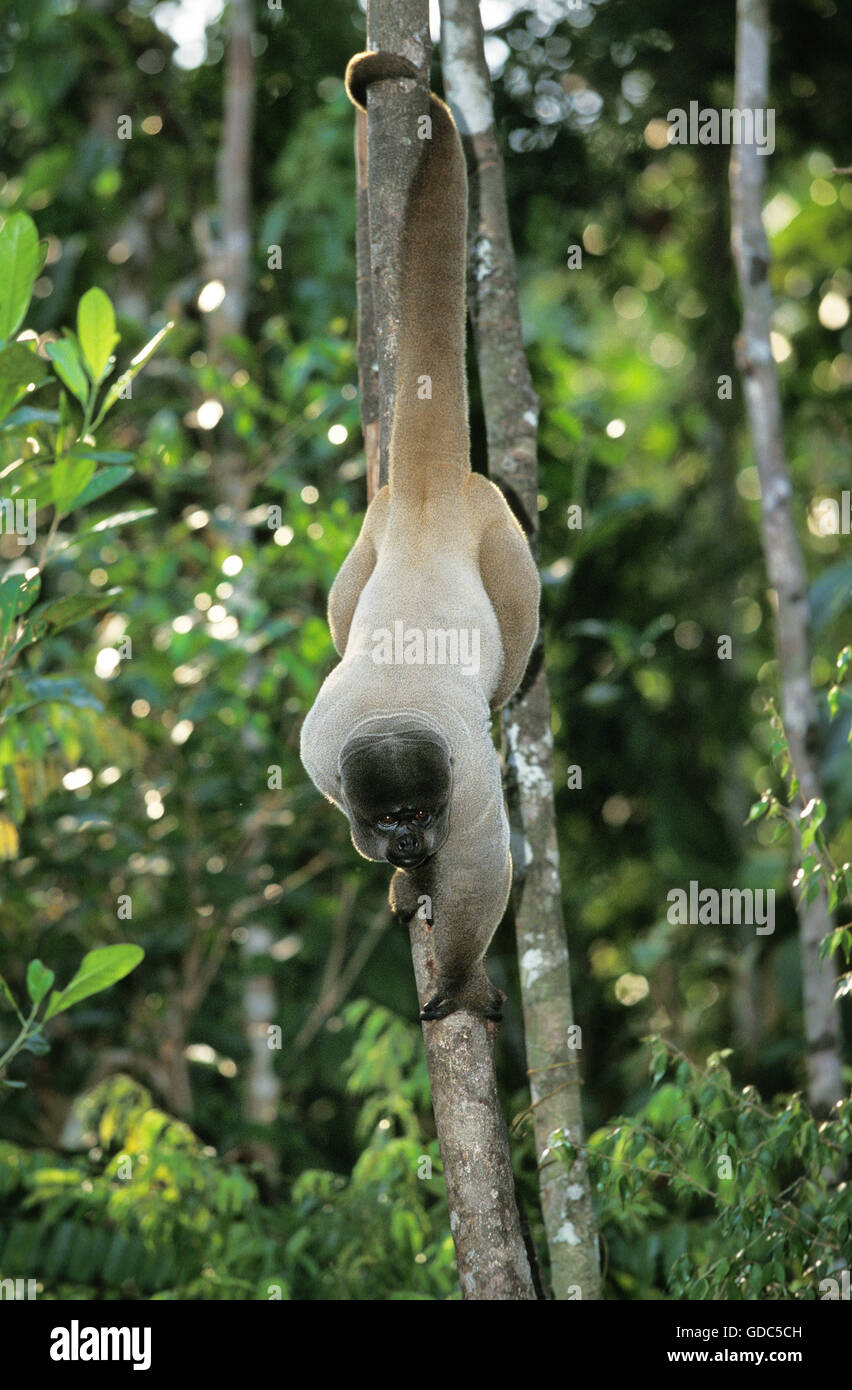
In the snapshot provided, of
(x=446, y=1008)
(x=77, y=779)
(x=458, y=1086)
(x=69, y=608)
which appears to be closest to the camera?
(x=458, y=1086)

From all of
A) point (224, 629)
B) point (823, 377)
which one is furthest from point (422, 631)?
point (823, 377)

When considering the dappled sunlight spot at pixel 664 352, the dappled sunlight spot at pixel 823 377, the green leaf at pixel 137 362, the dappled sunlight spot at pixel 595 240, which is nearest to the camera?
the green leaf at pixel 137 362

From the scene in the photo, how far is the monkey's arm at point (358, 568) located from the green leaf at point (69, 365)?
3.46ft

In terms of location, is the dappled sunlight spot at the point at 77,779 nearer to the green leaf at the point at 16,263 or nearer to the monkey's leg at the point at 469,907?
the green leaf at the point at 16,263

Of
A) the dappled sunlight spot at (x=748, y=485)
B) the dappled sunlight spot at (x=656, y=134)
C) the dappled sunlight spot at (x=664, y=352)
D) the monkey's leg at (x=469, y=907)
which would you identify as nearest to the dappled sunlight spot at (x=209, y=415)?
the monkey's leg at (x=469, y=907)

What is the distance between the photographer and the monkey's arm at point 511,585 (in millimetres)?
4469

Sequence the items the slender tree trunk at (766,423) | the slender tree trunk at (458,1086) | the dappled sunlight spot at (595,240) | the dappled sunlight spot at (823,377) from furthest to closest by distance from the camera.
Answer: the dappled sunlight spot at (823,377)
the dappled sunlight spot at (595,240)
the slender tree trunk at (766,423)
the slender tree trunk at (458,1086)

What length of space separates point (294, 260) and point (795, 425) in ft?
15.4

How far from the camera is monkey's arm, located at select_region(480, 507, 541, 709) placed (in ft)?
14.7

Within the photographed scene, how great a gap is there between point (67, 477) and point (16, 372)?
0.39 meters

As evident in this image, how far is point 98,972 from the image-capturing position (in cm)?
429

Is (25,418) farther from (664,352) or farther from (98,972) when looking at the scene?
(664,352)

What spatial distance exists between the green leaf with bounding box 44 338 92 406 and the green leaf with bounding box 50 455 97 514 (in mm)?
209

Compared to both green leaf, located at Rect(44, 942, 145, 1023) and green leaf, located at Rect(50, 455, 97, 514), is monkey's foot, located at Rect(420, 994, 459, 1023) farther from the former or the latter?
green leaf, located at Rect(50, 455, 97, 514)
